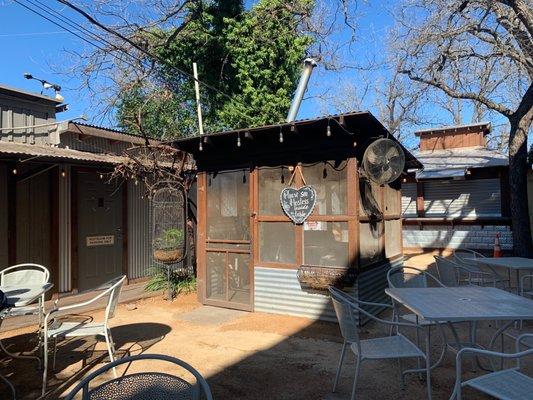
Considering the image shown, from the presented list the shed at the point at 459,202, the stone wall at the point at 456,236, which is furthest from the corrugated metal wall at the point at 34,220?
the stone wall at the point at 456,236

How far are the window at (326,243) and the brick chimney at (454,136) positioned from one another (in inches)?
505

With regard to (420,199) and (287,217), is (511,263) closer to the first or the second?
(287,217)

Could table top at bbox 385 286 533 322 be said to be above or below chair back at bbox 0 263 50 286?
below

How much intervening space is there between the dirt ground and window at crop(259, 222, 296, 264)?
84 cm

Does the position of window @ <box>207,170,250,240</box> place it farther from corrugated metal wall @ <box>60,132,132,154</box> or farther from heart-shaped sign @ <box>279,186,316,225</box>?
corrugated metal wall @ <box>60,132,132,154</box>

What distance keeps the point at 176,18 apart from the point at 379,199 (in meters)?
8.71

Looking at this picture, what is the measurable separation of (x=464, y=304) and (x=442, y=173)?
34.6 feet

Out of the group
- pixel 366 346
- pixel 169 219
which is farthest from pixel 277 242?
pixel 169 219

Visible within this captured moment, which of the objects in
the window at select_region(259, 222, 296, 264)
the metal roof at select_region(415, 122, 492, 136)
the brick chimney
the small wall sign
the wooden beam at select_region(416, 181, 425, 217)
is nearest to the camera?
the window at select_region(259, 222, 296, 264)

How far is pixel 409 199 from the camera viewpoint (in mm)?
14844

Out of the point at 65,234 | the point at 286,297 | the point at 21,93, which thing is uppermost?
the point at 21,93

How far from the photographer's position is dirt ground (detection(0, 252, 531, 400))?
357cm

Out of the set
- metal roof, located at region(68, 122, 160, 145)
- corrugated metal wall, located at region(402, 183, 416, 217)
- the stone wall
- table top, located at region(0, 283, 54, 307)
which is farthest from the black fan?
corrugated metal wall, located at region(402, 183, 416, 217)

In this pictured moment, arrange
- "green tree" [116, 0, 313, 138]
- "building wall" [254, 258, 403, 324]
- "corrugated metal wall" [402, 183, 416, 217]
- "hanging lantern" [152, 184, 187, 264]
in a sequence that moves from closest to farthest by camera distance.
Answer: "building wall" [254, 258, 403, 324] → "hanging lantern" [152, 184, 187, 264] → "green tree" [116, 0, 313, 138] → "corrugated metal wall" [402, 183, 416, 217]
